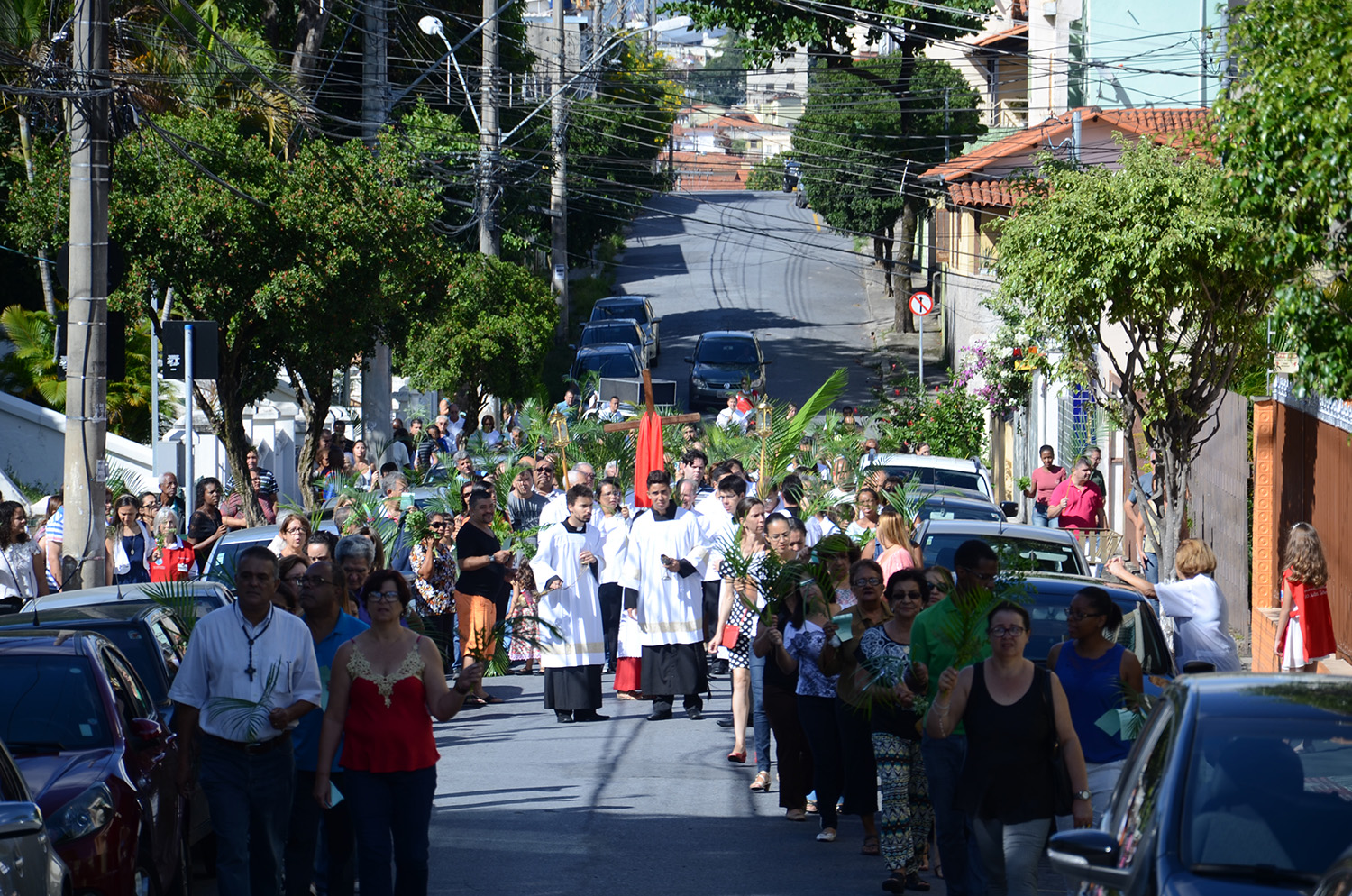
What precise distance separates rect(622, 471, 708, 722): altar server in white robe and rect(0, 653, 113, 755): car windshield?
643 cm

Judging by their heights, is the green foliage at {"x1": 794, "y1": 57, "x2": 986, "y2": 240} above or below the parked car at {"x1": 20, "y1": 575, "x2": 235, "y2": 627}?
above

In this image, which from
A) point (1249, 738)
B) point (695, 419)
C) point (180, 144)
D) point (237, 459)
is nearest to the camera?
point (1249, 738)

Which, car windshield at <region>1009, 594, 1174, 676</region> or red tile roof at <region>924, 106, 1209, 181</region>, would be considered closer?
car windshield at <region>1009, 594, 1174, 676</region>

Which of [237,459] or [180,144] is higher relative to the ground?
[180,144]

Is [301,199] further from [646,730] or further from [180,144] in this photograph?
[646,730]

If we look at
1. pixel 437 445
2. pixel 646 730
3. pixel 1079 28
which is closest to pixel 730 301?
pixel 1079 28

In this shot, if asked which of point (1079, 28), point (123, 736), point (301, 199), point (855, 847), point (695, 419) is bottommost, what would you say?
point (855, 847)

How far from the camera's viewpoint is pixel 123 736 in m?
7.78

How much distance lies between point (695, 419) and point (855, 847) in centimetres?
1340

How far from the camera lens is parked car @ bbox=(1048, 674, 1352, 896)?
488 centimetres

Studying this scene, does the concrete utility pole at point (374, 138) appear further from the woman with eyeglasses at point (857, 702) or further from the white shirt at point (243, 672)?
the white shirt at point (243, 672)

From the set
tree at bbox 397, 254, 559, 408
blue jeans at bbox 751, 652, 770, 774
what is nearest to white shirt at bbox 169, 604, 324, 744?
blue jeans at bbox 751, 652, 770, 774

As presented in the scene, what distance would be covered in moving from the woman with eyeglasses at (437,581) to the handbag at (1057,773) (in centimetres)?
721

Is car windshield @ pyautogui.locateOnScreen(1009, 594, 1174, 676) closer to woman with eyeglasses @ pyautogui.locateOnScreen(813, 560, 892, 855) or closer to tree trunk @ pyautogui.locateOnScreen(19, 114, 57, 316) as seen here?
woman with eyeglasses @ pyautogui.locateOnScreen(813, 560, 892, 855)
